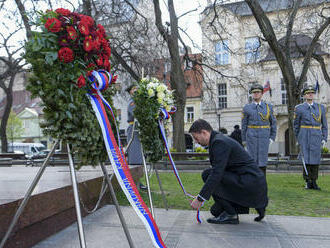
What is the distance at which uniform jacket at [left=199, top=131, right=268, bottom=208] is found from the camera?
3812mm

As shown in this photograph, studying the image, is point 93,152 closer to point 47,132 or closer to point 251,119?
point 47,132

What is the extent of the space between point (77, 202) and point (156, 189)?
4.74 metres

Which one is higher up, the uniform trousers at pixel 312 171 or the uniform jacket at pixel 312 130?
the uniform jacket at pixel 312 130

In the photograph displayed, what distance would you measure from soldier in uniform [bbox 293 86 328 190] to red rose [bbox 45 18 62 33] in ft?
19.8

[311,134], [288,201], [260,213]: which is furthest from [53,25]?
[311,134]

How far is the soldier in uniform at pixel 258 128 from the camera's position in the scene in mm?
6695

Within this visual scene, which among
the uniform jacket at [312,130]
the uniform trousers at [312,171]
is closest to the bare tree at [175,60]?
the uniform jacket at [312,130]

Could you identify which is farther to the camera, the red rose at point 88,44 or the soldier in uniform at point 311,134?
the soldier in uniform at point 311,134

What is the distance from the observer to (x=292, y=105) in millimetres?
15109

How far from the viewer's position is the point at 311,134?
7391 mm

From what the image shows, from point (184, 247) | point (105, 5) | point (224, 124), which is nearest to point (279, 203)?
point (184, 247)

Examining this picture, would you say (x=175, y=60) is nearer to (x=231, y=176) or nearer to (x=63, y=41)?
(x=231, y=176)

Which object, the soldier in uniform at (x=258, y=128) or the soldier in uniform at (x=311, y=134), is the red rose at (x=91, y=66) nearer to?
the soldier in uniform at (x=258, y=128)

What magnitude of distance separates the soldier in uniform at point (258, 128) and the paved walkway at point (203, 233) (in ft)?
7.56
